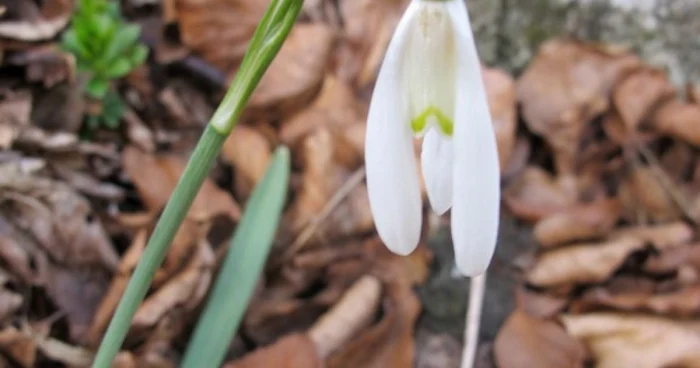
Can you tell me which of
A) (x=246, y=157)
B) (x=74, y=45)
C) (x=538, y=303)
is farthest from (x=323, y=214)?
(x=74, y=45)

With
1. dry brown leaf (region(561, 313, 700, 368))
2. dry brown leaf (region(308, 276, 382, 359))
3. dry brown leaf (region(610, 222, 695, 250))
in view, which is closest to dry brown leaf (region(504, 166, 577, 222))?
dry brown leaf (region(610, 222, 695, 250))

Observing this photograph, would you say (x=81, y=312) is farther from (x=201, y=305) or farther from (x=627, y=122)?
(x=627, y=122)

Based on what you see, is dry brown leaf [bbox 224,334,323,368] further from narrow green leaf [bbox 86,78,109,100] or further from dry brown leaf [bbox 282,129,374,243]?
narrow green leaf [bbox 86,78,109,100]

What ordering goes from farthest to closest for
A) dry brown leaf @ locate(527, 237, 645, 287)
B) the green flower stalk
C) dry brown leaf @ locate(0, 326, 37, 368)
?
dry brown leaf @ locate(527, 237, 645, 287), dry brown leaf @ locate(0, 326, 37, 368), the green flower stalk

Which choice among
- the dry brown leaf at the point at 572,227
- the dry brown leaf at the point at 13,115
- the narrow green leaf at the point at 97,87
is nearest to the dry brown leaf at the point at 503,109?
the dry brown leaf at the point at 572,227

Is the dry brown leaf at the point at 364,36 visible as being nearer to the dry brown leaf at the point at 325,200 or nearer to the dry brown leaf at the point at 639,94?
the dry brown leaf at the point at 325,200
